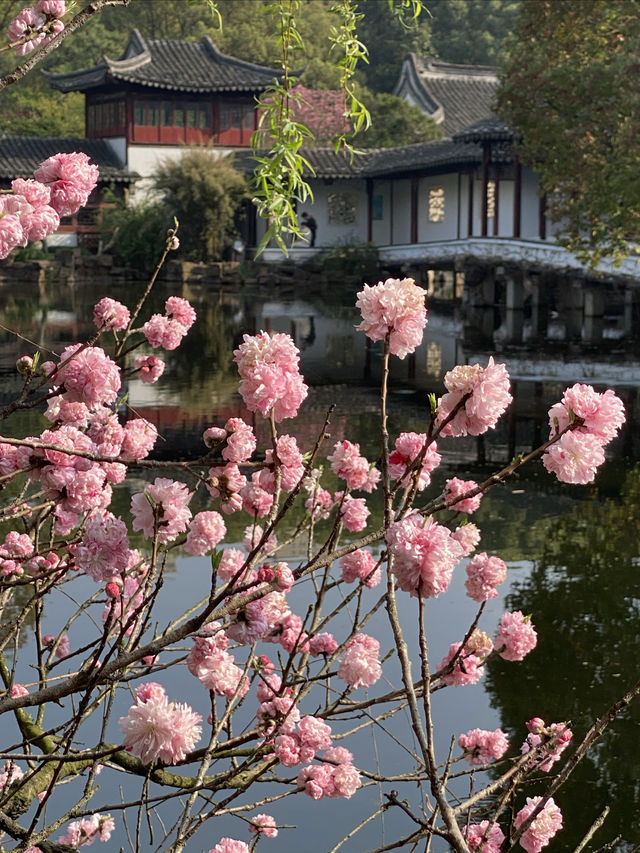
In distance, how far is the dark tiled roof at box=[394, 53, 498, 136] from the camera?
49438 mm

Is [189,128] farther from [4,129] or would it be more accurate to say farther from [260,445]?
[260,445]

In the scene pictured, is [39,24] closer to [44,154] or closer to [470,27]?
[44,154]

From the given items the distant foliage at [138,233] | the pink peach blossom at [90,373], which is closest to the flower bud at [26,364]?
the pink peach blossom at [90,373]

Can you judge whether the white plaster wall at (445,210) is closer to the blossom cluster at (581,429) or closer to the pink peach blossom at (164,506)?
the pink peach blossom at (164,506)

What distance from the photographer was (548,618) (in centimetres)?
793

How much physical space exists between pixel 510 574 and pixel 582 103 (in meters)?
14.3

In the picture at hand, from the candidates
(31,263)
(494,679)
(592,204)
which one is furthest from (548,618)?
(31,263)

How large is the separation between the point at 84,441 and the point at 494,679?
3.74 metres

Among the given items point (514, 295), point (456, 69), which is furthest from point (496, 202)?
point (456, 69)

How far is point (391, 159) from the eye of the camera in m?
41.8

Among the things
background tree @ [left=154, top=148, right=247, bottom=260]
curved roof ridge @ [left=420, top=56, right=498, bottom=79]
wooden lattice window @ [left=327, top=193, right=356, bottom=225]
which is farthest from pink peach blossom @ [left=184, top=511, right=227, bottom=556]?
curved roof ridge @ [left=420, top=56, right=498, bottom=79]

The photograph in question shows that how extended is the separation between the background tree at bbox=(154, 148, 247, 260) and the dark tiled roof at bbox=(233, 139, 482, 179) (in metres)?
1.10

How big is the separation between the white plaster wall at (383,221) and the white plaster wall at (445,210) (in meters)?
2.34

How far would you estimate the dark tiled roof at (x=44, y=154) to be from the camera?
45094 millimetres
